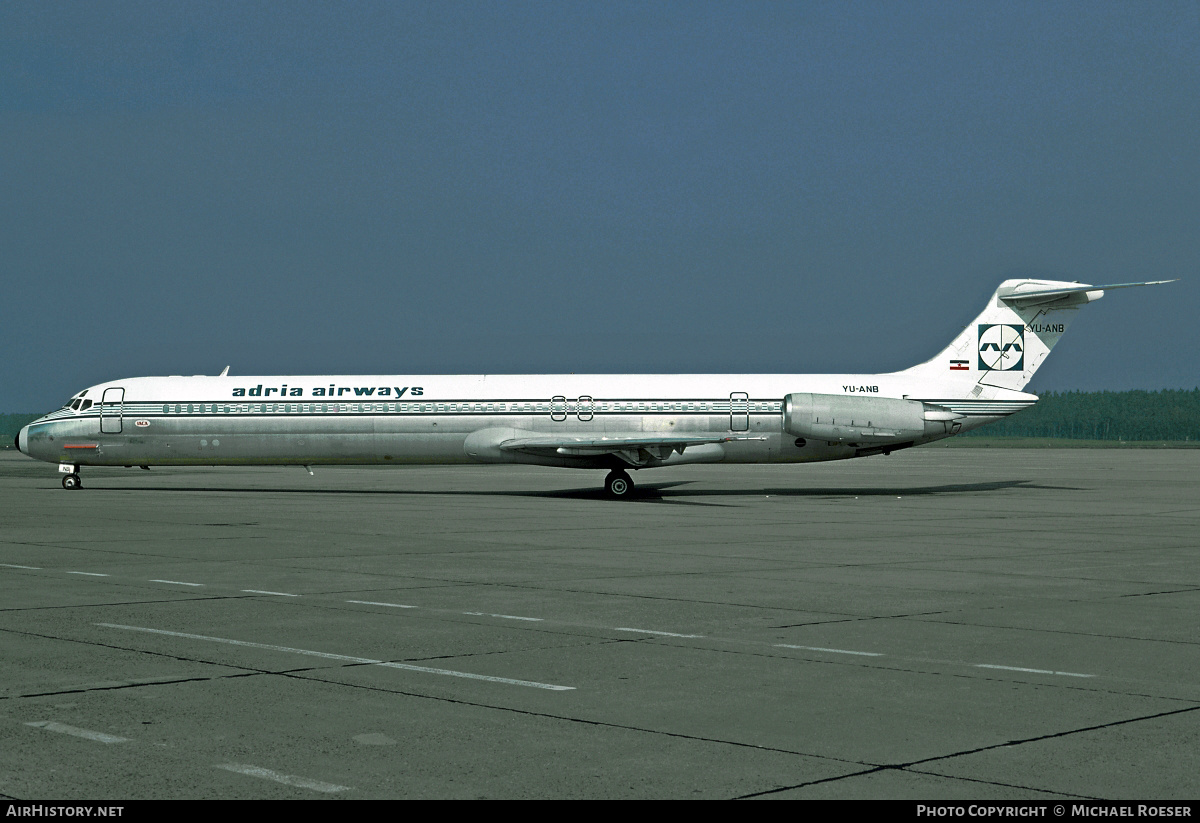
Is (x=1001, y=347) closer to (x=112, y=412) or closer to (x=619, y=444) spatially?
(x=619, y=444)

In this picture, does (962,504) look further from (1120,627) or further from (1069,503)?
(1120,627)

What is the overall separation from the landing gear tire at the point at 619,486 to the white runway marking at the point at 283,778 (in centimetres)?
2657

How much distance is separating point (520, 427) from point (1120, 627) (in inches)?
948

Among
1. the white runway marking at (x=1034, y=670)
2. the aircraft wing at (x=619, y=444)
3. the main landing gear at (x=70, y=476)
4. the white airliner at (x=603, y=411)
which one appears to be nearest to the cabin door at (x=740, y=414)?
the white airliner at (x=603, y=411)

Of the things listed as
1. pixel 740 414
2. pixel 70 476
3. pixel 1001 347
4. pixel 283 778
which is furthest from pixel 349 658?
pixel 70 476

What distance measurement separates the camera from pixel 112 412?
3606 centimetres

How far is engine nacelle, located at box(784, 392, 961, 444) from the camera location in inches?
1314

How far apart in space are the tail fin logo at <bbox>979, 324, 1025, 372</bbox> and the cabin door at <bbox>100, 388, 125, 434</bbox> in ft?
83.2

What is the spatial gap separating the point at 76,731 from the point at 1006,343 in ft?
104

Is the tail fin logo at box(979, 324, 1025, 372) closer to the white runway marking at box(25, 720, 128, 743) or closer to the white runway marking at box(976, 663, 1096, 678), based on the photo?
the white runway marking at box(976, 663, 1096, 678)

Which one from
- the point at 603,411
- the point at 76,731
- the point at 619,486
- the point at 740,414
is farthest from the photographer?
the point at 603,411

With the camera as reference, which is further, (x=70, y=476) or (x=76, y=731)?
(x=70, y=476)

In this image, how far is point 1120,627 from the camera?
11453 mm

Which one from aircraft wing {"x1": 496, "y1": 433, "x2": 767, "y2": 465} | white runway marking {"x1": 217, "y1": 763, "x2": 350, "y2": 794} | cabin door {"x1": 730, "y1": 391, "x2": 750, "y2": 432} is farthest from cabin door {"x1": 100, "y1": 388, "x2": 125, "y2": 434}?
white runway marking {"x1": 217, "y1": 763, "x2": 350, "y2": 794}
